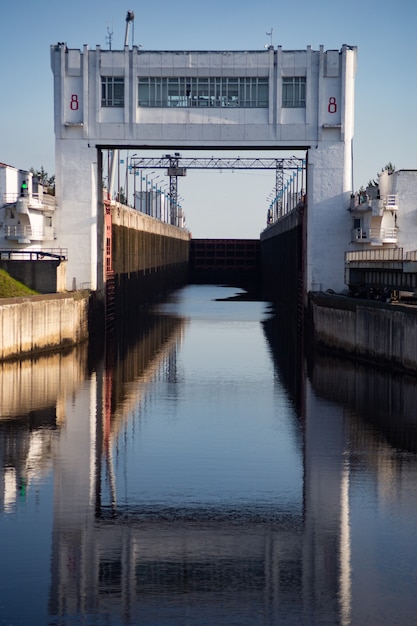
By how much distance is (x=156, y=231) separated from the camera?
105 metres

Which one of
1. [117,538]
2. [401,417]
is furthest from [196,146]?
[117,538]

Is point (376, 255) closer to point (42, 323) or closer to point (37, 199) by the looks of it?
point (42, 323)

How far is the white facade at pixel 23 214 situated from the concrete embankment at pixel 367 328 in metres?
12.9

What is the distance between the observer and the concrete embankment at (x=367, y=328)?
3578cm

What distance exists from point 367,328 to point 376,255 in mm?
5663

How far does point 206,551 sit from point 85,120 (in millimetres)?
36854

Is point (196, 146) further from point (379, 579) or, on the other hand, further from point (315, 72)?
point (379, 579)

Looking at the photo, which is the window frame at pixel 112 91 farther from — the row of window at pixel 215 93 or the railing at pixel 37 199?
the railing at pixel 37 199

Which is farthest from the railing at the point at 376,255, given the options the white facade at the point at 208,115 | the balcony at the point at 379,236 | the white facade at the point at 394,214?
the white facade at the point at 208,115

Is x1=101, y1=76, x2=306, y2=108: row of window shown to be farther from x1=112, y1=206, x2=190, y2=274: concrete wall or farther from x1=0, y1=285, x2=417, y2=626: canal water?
x1=0, y1=285, x2=417, y2=626: canal water

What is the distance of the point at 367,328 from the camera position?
134 feet

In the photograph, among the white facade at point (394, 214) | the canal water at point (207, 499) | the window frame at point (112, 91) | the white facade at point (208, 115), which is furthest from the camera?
the window frame at point (112, 91)

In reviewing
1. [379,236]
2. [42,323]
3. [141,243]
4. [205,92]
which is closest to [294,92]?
[205,92]

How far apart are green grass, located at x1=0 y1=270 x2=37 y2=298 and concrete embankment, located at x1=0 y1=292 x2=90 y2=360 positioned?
4.65 feet
